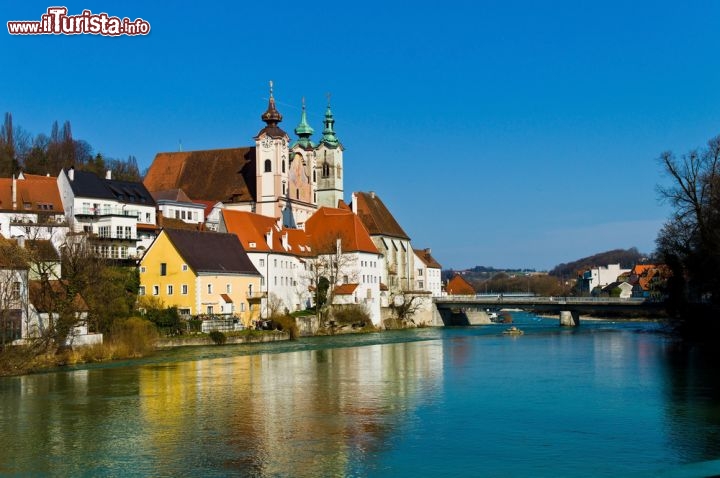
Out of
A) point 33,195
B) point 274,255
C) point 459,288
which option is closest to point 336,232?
point 274,255

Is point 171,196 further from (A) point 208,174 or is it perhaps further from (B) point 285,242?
(A) point 208,174

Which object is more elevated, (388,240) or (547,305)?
(388,240)

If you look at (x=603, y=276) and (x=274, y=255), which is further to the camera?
(x=603, y=276)

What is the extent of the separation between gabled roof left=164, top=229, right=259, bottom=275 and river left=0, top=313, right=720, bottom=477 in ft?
59.5

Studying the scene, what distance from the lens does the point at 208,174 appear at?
324ft

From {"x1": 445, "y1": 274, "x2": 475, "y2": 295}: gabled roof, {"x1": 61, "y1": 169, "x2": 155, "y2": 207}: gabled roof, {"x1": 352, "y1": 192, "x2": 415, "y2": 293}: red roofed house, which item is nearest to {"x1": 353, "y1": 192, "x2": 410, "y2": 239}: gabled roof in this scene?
{"x1": 352, "y1": 192, "x2": 415, "y2": 293}: red roofed house

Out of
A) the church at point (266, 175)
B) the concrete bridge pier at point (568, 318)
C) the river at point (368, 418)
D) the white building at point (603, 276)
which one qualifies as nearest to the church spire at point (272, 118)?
the church at point (266, 175)

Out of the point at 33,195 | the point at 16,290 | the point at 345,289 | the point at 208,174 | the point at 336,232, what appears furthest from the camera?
the point at 208,174

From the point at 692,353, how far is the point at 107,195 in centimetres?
4395

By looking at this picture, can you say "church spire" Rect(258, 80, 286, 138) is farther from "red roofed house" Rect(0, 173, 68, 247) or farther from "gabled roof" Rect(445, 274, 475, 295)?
"gabled roof" Rect(445, 274, 475, 295)

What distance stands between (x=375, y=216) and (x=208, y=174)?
1797 cm

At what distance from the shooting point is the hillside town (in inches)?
2146

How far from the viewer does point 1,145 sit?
99.9 m

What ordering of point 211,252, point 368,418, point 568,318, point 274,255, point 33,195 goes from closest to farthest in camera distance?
point 368,418 → point 211,252 → point 33,195 → point 274,255 → point 568,318
